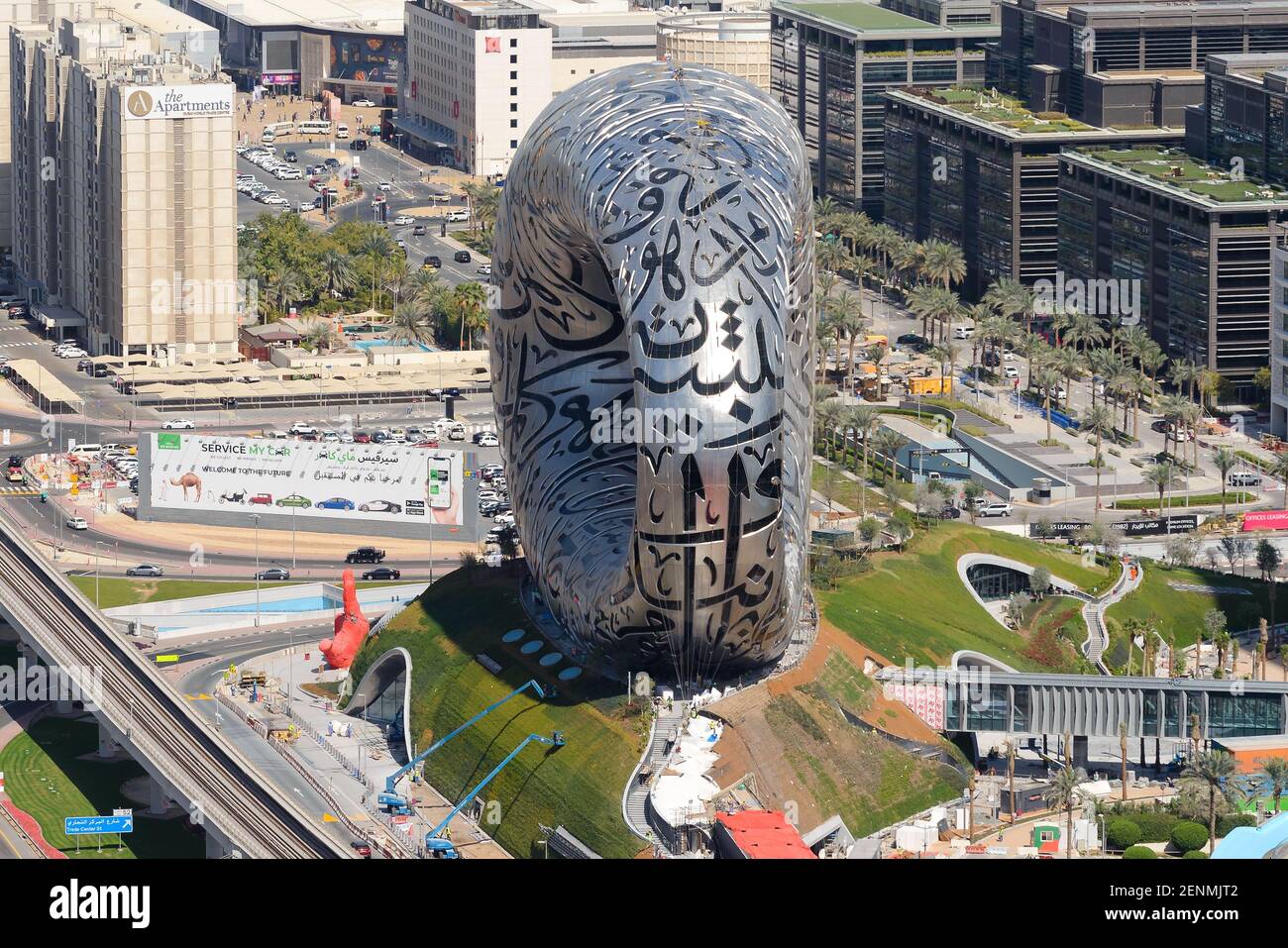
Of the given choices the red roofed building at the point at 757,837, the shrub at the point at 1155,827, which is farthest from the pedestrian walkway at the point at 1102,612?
the red roofed building at the point at 757,837

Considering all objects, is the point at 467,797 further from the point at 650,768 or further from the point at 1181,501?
the point at 1181,501

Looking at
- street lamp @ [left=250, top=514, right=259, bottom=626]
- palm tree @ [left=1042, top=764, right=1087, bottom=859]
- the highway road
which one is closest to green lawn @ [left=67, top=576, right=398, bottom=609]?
street lamp @ [left=250, top=514, right=259, bottom=626]

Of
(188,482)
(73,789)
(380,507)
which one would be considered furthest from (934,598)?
(188,482)

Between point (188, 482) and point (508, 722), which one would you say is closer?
point (508, 722)

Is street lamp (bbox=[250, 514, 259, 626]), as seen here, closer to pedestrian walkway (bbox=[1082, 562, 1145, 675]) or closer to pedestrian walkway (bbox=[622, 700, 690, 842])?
pedestrian walkway (bbox=[1082, 562, 1145, 675])
